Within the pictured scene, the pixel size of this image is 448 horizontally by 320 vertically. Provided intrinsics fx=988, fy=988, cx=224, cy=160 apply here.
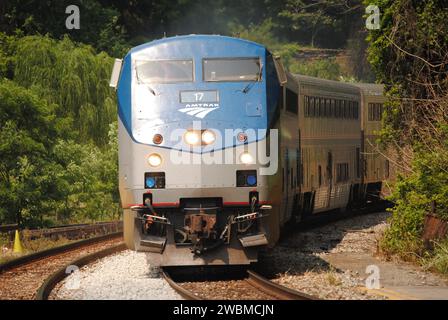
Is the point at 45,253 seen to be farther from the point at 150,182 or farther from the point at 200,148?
the point at 200,148

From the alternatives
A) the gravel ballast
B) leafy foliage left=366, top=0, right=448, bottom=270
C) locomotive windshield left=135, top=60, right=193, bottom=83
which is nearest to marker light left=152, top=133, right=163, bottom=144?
locomotive windshield left=135, top=60, right=193, bottom=83

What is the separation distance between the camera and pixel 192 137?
14438 millimetres

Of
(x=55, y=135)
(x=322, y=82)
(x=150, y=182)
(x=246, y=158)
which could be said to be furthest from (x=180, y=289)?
(x=55, y=135)

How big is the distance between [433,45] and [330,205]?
7.30 m

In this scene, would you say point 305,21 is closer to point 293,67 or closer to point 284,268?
point 293,67

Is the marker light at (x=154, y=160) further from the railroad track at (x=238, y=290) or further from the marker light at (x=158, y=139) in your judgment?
the railroad track at (x=238, y=290)

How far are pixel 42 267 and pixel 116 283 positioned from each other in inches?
138

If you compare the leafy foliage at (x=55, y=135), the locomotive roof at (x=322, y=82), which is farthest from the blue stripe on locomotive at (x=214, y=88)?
the leafy foliage at (x=55, y=135)

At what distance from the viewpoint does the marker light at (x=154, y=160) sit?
47.5 ft

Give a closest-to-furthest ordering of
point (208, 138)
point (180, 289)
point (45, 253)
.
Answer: point (180, 289) → point (208, 138) → point (45, 253)

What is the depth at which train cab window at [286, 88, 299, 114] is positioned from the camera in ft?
57.2

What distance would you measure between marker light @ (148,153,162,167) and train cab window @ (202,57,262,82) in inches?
58.2

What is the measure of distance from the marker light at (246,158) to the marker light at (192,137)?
26.8 inches
